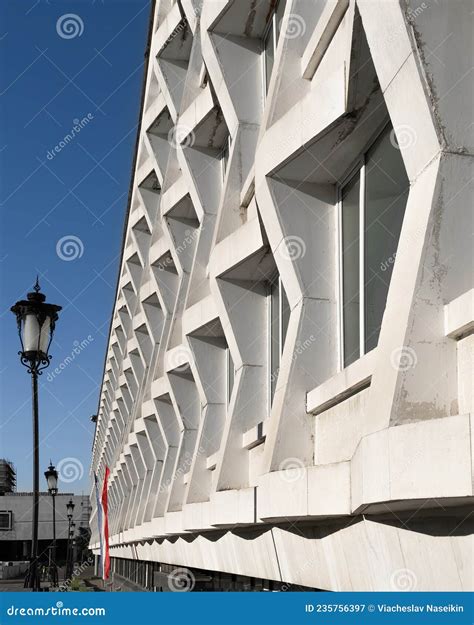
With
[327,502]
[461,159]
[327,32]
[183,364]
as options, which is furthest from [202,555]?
[461,159]

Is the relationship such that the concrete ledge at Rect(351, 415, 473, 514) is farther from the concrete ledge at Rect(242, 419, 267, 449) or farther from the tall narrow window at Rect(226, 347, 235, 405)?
the tall narrow window at Rect(226, 347, 235, 405)

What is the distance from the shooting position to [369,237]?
710 centimetres

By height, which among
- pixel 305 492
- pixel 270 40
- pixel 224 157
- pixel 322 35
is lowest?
pixel 305 492

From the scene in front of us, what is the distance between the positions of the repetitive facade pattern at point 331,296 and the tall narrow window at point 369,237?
0.02m

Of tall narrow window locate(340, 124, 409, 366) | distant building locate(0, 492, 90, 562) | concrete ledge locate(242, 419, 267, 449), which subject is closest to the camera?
tall narrow window locate(340, 124, 409, 366)

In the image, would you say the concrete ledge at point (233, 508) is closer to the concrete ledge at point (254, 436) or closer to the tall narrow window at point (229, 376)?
the concrete ledge at point (254, 436)

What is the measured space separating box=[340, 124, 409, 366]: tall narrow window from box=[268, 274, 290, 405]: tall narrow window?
247cm

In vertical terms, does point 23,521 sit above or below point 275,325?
below

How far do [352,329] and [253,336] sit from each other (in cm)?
361

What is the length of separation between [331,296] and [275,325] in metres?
2.95

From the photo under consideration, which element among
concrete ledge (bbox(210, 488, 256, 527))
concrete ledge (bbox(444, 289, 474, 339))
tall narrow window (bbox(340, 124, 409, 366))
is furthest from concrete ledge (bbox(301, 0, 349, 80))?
concrete ledge (bbox(210, 488, 256, 527))

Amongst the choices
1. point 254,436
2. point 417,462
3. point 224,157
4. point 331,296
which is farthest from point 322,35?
point 224,157

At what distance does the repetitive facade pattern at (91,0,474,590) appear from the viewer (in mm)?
4551

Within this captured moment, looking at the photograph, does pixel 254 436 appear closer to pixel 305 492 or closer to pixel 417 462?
pixel 305 492
